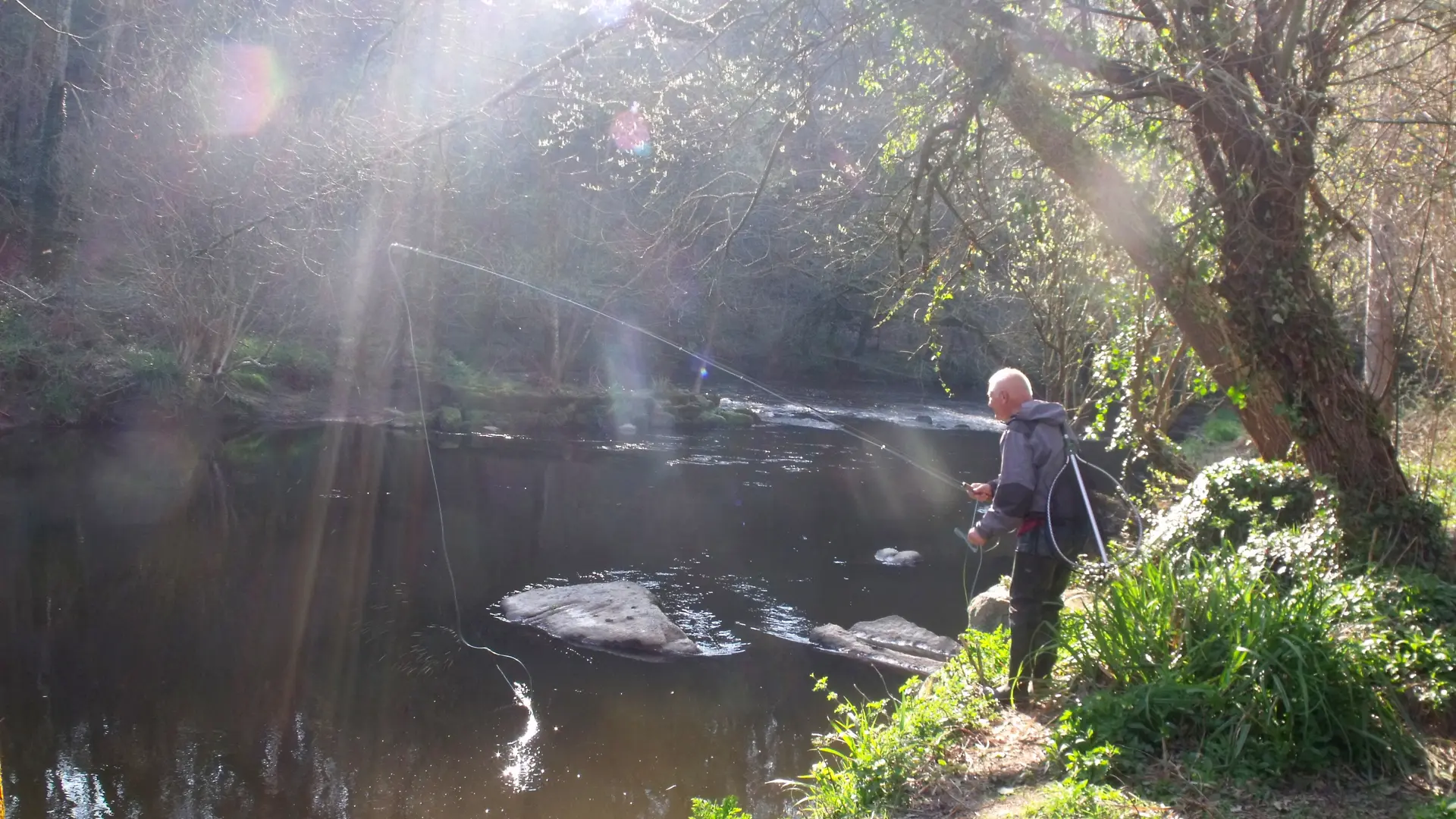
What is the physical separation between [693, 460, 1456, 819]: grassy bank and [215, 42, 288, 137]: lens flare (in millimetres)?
17054

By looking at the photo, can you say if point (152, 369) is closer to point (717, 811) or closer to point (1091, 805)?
point (717, 811)

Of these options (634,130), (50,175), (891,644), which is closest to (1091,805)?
(891,644)

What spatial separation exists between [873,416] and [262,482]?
14159 mm

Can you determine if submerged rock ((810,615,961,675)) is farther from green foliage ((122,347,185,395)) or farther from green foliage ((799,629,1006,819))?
green foliage ((122,347,185,395))

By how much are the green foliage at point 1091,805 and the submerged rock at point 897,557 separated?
334 inches

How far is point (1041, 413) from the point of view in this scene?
14.4ft

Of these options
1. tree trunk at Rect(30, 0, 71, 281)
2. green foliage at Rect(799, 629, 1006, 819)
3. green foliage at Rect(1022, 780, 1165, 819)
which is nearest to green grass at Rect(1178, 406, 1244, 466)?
green foliage at Rect(799, 629, 1006, 819)

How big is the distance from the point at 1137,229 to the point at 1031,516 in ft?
6.16

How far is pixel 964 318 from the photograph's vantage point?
18312 millimetres

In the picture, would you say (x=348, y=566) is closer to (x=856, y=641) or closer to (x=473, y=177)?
(x=856, y=641)

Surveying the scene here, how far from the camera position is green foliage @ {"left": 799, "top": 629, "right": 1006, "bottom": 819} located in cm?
394

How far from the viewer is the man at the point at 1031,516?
4.36m

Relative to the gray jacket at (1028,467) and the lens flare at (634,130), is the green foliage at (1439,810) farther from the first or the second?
the lens flare at (634,130)

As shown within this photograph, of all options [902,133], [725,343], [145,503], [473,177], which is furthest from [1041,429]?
[725,343]
